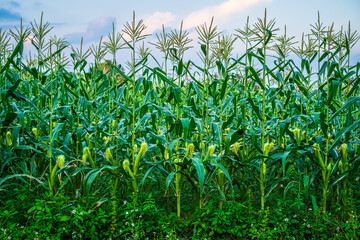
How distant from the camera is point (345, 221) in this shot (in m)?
2.97

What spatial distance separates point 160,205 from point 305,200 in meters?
1.59

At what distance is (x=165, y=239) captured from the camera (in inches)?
102

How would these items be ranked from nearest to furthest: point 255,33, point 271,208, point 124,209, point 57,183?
point 124,209 < point 255,33 < point 271,208 < point 57,183

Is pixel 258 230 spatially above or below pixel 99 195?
below

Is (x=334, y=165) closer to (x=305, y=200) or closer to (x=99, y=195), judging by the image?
(x=305, y=200)

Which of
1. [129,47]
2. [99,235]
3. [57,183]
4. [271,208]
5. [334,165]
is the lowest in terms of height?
[99,235]

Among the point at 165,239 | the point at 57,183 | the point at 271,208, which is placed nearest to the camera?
the point at 165,239

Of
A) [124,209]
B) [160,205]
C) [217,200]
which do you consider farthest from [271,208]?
[124,209]

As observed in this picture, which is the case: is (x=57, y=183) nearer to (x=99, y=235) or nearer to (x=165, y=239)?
(x=99, y=235)

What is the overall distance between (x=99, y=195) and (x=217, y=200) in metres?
1.24

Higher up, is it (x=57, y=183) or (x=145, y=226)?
(x=57, y=183)

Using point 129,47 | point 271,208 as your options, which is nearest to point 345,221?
point 271,208

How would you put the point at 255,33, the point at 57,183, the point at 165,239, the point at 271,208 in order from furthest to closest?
the point at 57,183 < the point at 271,208 < the point at 255,33 < the point at 165,239

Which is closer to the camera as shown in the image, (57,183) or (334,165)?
(334,165)
